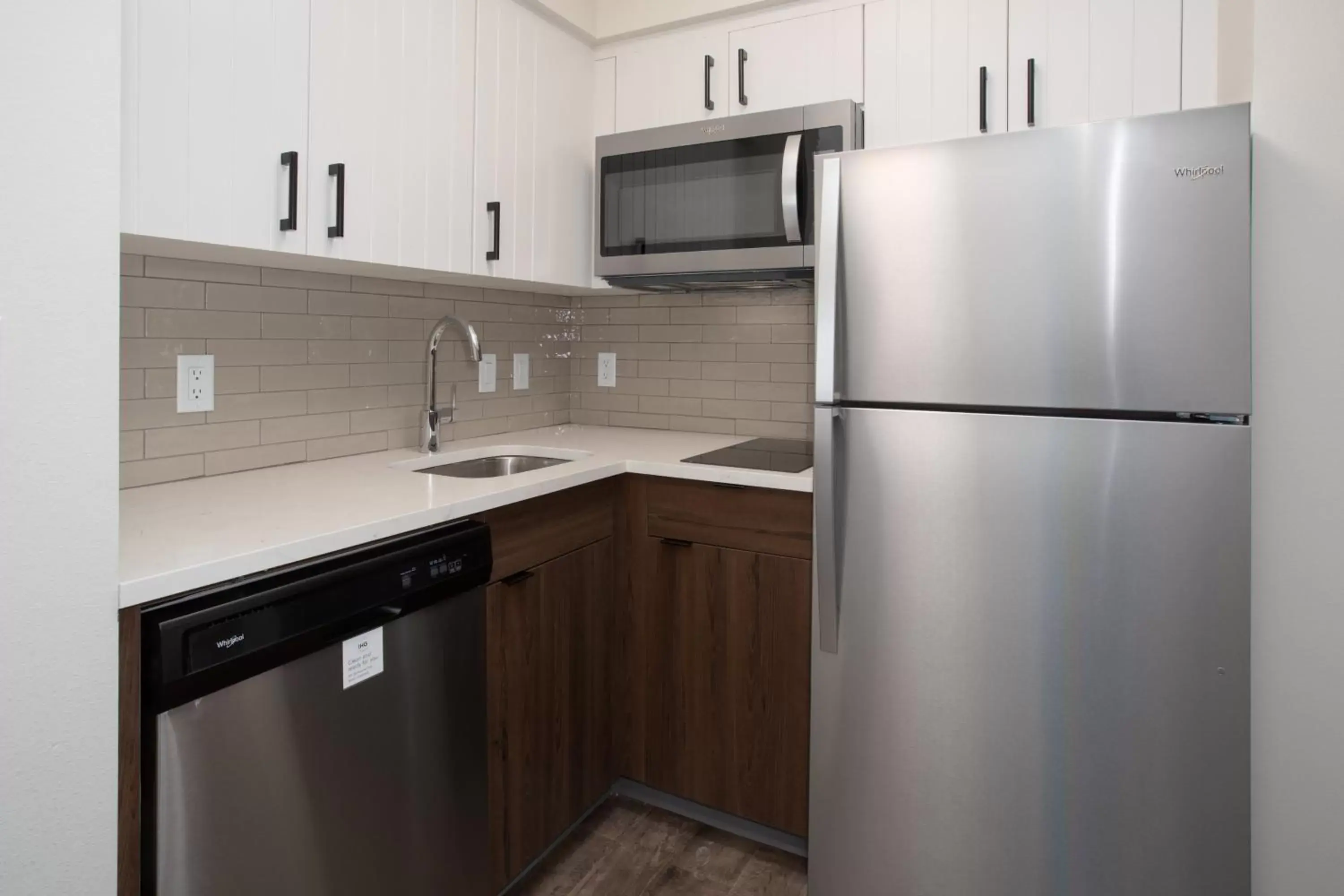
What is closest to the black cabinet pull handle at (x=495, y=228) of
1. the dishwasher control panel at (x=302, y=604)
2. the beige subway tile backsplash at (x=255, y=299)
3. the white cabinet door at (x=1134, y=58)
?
the beige subway tile backsplash at (x=255, y=299)

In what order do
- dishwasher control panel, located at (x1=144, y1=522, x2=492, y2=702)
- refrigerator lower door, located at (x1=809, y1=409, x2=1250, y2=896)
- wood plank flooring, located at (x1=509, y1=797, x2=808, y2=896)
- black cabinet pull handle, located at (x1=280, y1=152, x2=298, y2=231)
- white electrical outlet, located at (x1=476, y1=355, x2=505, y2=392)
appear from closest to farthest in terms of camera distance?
1. dishwasher control panel, located at (x1=144, y1=522, x2=492, y2=702)
2. refrigerator lower door, located at (x1=809, y1=409, x2=1250, y2=896)
3. black cabinet pull handle, located at (x1=280, y1=152, x2=298, y2=231)
4. wood plank flooring, located at (x1=509, y1=797, x2=808, y2=896)
5. white electrical outlet, located at (x1=476, y1=355, x2=505, y2=392)

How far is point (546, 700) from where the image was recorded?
183 cm

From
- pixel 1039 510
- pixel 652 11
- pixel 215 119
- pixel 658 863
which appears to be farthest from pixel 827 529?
pixel 652 11

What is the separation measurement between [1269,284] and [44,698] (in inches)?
75.8

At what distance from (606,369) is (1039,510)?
1.70 meters

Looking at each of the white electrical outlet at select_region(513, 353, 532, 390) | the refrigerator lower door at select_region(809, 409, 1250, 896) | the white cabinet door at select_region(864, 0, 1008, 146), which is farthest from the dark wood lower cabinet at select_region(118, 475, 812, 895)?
the white cabinet door at select_region(864, 0, 1008, 146)

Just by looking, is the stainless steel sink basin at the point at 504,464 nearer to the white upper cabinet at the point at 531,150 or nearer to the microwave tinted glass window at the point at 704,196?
the white upper cabinet at the point at 531,150

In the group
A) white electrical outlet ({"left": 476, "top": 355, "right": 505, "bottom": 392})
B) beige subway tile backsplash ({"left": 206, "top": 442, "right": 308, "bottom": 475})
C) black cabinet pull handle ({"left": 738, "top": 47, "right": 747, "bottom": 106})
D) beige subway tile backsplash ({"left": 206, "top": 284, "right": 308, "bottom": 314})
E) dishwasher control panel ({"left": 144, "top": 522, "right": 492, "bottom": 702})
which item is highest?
black cabinet pull handle ({"left": 738, "top": 47, "right": 747, "bottom": 106})

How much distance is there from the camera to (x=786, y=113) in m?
2.03

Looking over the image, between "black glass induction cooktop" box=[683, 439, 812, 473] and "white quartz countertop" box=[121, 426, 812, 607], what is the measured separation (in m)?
0.06

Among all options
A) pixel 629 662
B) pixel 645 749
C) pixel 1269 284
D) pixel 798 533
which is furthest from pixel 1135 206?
pixel 645 749

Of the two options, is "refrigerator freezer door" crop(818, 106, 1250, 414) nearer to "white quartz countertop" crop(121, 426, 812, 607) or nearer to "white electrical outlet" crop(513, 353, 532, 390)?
"white quartz countertop" crop(121, 426, 812, 607)

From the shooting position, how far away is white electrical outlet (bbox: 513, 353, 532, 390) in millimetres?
2594

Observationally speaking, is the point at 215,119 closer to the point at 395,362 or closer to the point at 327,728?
the point at 395,362
